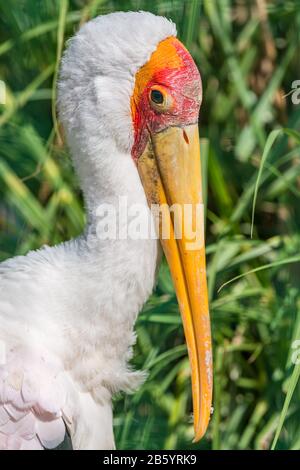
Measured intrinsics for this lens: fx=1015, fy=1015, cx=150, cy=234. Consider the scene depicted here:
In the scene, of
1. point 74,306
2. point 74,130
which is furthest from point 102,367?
point 74,130

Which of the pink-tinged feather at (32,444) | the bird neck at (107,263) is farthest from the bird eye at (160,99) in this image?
the pink-tinged feather at (32,444)

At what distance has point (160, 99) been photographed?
84.6 inches

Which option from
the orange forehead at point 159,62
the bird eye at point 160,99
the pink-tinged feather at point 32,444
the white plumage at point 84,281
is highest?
the orange forehead at point 159,62

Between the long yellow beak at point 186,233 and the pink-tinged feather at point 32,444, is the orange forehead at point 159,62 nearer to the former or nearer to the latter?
the long yellow beak at point 186,233

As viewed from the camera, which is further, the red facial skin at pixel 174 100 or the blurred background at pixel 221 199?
the blurred background at pixel 221 199

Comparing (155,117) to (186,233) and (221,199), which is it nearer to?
(186,233)

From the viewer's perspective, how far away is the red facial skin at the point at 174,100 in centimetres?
213

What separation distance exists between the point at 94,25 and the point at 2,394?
80cm

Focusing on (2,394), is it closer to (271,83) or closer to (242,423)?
(242,423)

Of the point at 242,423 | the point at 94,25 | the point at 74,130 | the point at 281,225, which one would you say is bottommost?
the point at 242,423

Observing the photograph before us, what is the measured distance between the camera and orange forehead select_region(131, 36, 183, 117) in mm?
2137

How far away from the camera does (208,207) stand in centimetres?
327

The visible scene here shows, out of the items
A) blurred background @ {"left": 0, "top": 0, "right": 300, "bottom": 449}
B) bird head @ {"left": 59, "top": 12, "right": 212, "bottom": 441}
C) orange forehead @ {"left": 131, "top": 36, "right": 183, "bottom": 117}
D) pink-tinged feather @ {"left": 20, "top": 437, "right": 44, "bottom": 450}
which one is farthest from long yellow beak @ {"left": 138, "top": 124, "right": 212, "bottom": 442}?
blurred background @ {"left": 0, "top": 0, "right": 300, "bottom": 449}

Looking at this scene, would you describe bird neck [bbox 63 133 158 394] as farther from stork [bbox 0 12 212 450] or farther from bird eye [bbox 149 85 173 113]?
bird eye [bbox 149 85 173 113]
